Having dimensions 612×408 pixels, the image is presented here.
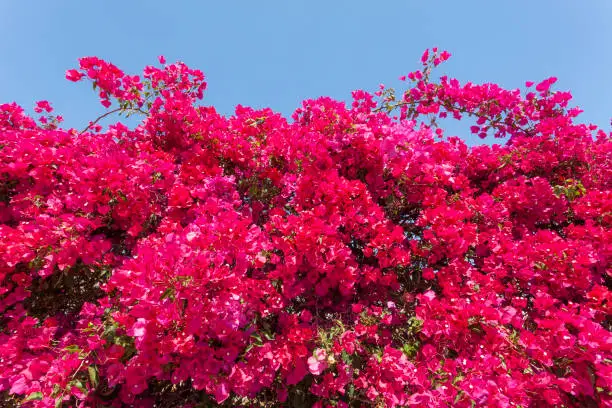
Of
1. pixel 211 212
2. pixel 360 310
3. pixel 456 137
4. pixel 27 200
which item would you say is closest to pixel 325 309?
pixel 360 310

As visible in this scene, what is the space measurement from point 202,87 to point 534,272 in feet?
15.2

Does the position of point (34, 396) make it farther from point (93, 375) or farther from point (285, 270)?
point (285, 270)

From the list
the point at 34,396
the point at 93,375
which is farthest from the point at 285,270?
the point at 34,396

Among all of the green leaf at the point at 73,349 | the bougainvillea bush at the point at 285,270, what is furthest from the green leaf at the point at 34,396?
the green leaf at the point at 73,349

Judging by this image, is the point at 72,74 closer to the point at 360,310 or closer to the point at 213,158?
the point at 213,158

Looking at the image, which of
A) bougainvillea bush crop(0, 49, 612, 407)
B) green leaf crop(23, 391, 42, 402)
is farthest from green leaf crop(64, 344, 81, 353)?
green leaf crop(23, 391, 42, 402)

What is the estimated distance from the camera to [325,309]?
2.89 m

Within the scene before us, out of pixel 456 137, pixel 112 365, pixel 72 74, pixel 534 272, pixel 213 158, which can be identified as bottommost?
pixel 112 365

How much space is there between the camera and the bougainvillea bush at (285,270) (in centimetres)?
213

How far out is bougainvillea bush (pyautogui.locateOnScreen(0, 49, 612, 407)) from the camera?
2.13m

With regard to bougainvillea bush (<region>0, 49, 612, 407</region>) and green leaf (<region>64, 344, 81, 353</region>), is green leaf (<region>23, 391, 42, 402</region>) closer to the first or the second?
bougainvillea bush (<region>0, 49, 612, 407</region>)

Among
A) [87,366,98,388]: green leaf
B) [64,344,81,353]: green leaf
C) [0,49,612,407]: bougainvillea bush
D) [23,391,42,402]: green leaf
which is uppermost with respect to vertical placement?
[0,49,612,407]: bougainvillea bush

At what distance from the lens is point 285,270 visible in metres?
2.58

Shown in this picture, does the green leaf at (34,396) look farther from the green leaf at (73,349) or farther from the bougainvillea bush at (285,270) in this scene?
the green leaf at (73,349)
